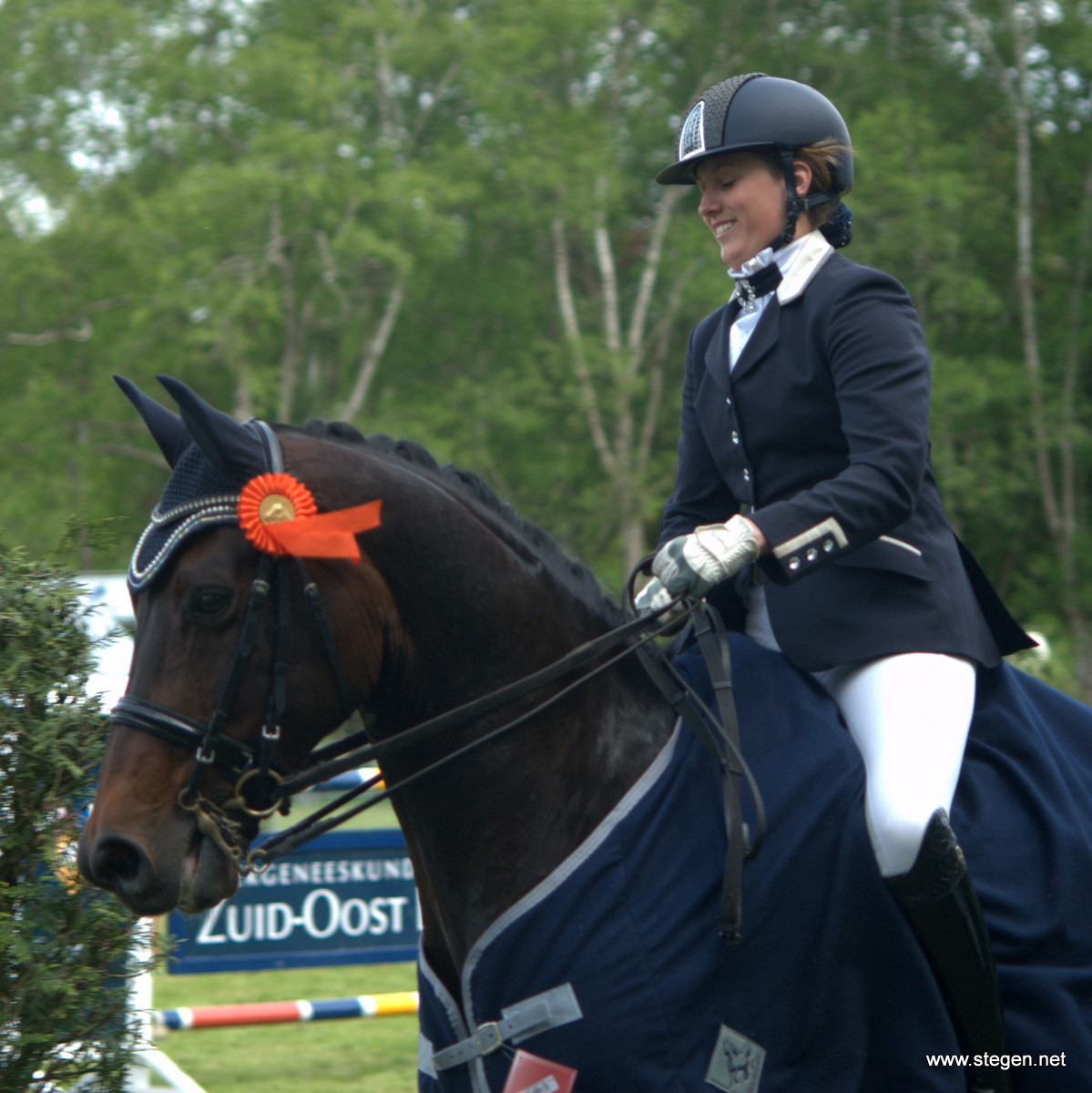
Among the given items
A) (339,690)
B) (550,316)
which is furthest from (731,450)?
(550,316)

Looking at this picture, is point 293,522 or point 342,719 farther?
point 342,719

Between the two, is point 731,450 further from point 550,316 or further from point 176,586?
point 550,316

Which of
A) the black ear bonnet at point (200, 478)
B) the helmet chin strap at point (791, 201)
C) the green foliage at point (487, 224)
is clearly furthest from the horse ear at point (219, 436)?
the green foliage at point (487, 224)

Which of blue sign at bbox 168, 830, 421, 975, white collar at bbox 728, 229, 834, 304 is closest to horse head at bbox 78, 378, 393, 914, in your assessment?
white collar at bbox 728, 229, 834, 304

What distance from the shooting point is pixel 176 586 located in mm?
2467

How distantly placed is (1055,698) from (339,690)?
1683mm

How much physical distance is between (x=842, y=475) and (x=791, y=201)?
0.69 meters

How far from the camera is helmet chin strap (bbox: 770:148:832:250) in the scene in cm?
302

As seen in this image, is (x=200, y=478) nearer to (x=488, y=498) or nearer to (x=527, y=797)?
(x=488, y=498)

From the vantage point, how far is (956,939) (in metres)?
2.66

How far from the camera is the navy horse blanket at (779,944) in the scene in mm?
2541

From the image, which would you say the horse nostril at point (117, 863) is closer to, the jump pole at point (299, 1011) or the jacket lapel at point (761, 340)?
the jacket lapel at point (761, 340)

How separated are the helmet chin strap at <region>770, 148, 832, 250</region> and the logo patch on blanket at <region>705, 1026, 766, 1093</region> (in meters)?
1.65

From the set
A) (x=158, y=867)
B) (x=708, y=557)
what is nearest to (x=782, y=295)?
(x=708, y=557)
